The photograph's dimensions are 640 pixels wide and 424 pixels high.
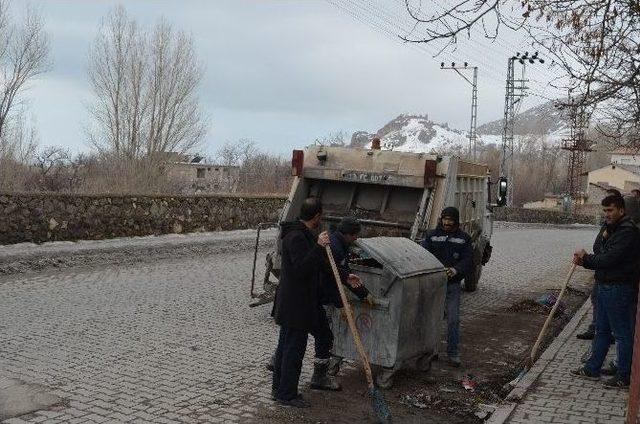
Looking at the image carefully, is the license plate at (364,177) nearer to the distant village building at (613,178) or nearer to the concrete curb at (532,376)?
the concrete curb at (532,376)

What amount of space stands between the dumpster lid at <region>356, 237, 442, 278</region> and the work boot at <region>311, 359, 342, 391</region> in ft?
3.53

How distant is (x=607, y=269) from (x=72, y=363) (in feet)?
17.3

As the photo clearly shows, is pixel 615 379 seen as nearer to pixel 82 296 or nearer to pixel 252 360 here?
pixel 252 360

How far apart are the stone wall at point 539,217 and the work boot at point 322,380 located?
41.6m

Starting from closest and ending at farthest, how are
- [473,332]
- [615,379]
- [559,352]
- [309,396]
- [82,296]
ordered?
[309,396] → [615,379] → [559,352] → [473,332] → [82,296]

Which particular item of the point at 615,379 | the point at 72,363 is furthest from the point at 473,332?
the point at 72,363

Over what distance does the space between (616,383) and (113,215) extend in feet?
50.6

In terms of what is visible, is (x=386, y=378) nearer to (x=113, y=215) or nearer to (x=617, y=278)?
(x=617, y=278)

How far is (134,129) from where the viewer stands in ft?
112

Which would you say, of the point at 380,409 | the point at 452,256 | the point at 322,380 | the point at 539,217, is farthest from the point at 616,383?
the point at 539,217

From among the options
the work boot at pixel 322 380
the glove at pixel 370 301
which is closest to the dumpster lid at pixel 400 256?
the glove at pixel 370 301

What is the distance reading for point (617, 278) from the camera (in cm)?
668

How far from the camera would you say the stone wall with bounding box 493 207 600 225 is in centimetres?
4853

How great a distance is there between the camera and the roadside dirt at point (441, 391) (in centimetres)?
588
